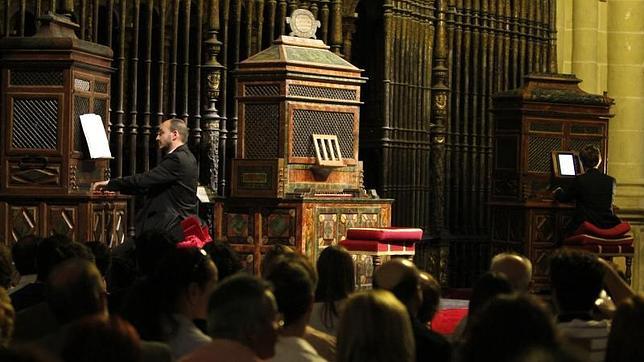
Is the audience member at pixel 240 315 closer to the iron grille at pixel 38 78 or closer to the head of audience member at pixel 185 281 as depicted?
the head of audience member at pixel 185 281

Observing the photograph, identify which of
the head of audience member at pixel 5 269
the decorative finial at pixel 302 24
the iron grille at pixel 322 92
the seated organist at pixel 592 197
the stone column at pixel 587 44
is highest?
the stone column at pixel 587 44

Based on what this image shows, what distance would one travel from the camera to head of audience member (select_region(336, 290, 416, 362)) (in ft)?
13.6

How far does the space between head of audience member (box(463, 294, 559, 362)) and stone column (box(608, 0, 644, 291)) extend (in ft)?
45.8

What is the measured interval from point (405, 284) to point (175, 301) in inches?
38.6

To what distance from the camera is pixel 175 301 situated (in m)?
5.33

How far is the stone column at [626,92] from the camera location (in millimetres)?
17609

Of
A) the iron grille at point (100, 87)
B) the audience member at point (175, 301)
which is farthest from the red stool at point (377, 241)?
the audience member at point (175, 301)

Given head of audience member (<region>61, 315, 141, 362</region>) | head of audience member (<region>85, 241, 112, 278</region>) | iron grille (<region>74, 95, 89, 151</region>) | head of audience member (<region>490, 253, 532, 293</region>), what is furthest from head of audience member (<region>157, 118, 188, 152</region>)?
head of audience member (<region>61, 315, 141, 362</region>)

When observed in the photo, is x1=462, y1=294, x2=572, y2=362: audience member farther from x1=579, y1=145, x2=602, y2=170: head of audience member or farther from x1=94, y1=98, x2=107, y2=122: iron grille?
x1=579, y1=145, x2=602, y2=170: head of audience member

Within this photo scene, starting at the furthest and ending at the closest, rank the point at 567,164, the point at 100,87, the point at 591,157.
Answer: the point at 567,164 → the point at 591,157 → the point at 100,87

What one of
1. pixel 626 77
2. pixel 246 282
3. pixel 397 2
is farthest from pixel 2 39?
pixel 626 77

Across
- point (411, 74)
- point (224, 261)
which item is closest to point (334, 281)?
point (224, 261)

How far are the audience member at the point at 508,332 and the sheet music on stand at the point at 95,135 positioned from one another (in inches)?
280

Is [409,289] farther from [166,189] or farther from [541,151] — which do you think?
[541,151]
